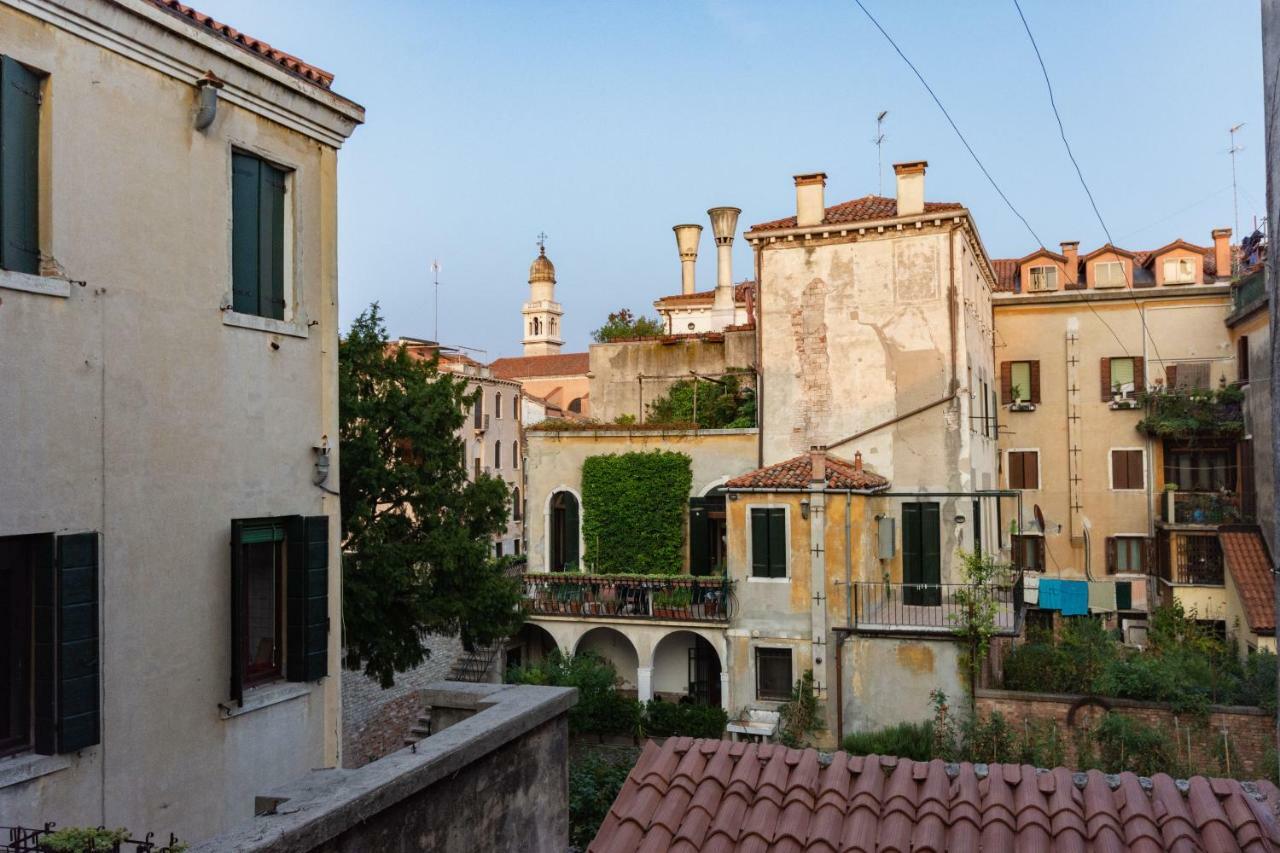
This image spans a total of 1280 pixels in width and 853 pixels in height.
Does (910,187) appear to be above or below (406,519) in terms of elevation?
above

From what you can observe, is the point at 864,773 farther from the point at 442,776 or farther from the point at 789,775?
the point at 442,776

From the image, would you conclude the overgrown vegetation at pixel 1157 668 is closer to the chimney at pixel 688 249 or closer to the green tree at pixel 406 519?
the green tree at pixel 406 519

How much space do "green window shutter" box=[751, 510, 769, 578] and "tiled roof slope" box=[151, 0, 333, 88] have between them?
15.2 meters

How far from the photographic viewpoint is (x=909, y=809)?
17.4 ft

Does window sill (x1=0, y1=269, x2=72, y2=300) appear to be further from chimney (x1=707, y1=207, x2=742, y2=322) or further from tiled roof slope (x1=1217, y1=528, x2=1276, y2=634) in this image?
chimney (x1=707, y1=207, x2=742, y2=322)

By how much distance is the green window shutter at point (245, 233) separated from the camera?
7.93 m

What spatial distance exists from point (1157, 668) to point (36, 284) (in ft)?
68.8

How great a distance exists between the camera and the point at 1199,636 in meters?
26.5

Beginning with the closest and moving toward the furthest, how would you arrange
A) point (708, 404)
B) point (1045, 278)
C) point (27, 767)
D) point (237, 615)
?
point (27, 767) → point (237, 615) → point (708, 404) → point (1045, 278)

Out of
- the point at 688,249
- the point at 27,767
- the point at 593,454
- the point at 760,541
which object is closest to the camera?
the point at 27,767

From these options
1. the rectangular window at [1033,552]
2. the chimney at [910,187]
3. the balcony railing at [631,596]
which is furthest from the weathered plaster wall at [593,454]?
the rectangular window at [1033,552]

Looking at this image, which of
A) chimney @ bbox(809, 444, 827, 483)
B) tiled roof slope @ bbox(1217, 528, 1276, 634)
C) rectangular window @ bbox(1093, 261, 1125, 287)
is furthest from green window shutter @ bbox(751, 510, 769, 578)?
→ rectangular window @ bbox(1093, 261, 1125, 287)

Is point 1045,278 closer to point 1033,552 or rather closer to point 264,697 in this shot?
point 1033,552

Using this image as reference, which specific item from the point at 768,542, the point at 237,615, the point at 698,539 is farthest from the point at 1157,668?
the point at 237,615
